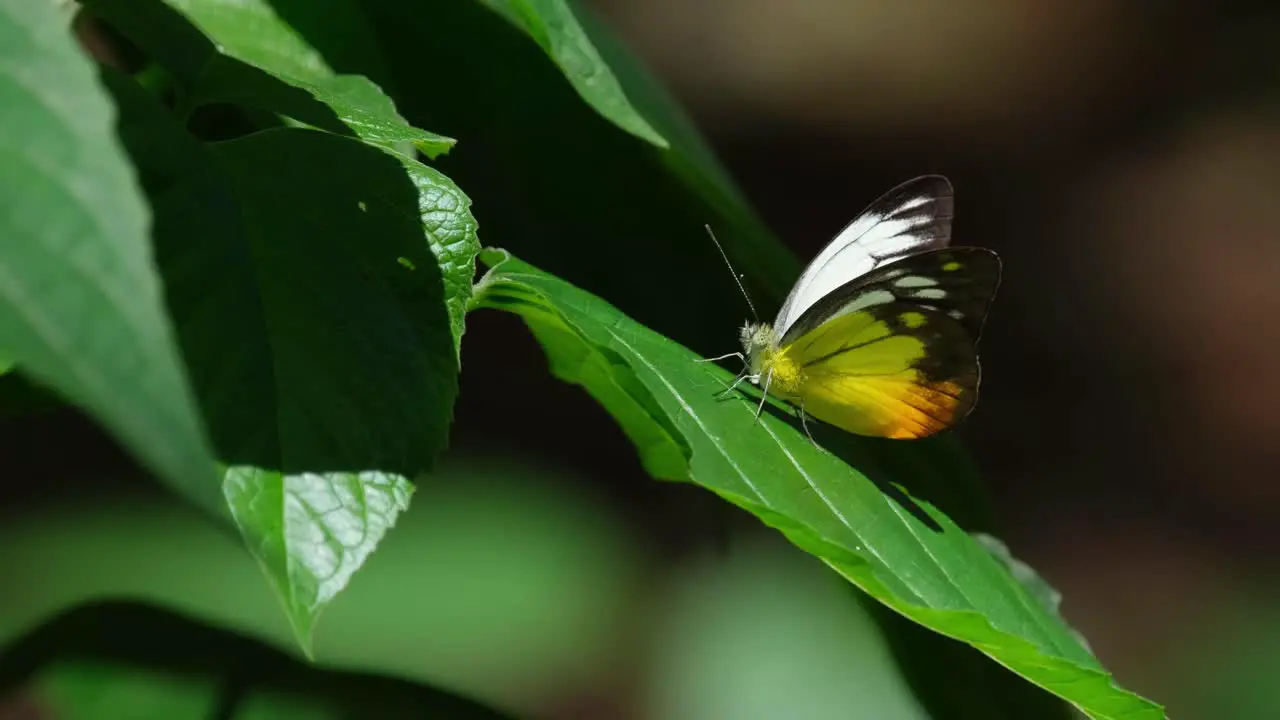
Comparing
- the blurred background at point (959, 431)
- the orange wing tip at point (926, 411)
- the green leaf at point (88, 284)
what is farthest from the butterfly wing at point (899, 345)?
the green leaf at point (88, 284)

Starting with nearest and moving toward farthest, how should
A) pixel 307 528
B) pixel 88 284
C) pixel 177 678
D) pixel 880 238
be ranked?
pixel 88 284
pixel 307 528
pixel 177 678
pixel 880 238

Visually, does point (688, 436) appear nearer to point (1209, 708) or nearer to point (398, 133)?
point (398, 133)

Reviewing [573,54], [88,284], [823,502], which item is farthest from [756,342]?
[88,284]

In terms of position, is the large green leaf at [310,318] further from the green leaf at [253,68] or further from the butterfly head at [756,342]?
the butterfly head at [756,342]

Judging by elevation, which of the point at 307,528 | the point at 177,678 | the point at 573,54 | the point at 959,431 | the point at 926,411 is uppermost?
the point at 573,54

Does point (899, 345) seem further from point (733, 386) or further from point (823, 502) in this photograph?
point (823, 502)

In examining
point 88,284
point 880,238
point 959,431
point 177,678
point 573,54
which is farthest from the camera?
point 959,431
